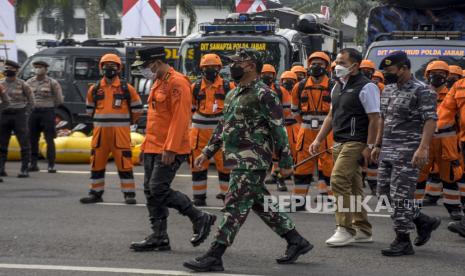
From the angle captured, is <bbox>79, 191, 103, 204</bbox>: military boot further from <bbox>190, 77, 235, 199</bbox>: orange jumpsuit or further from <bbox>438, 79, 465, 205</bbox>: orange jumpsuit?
<bbox>438, 79, 465, 205</bbox>: orange jumpsuit

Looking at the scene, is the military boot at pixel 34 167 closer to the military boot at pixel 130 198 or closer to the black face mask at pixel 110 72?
the military boot at pixel 130 198

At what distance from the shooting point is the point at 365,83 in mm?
8492

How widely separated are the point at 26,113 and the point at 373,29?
6332 millimetres

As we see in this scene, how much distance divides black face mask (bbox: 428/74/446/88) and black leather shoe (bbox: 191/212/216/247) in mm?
3910

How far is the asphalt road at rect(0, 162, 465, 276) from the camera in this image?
7.68m

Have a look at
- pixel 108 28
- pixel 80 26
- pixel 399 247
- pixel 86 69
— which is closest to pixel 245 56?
pixel 399 247

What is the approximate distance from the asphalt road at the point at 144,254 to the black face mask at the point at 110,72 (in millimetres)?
1614

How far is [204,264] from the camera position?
7.39 meters

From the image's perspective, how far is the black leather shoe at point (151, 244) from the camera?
8344 mm

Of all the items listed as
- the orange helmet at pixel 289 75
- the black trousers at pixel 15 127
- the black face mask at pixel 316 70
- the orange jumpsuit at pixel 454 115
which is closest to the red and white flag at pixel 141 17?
the black trousers at pixel 15 127

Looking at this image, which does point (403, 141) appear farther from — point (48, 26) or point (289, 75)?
point (48, 26)

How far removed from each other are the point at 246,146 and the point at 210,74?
452 cm

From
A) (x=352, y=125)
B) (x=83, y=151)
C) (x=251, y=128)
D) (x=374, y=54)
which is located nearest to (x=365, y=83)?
(x=352, y=125)

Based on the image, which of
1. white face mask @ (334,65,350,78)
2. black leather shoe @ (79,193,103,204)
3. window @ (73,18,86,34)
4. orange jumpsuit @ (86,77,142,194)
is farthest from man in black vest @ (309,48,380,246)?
window @ (73,18,86,34)
